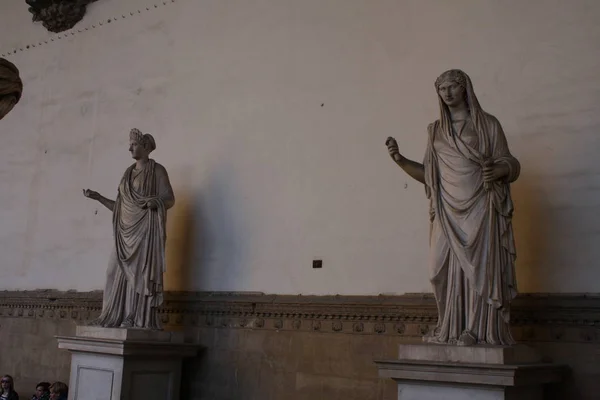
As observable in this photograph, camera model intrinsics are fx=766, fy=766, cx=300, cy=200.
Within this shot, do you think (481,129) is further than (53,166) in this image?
No

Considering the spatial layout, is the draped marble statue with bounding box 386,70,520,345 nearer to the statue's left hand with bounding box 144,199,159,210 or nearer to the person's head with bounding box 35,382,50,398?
the statue's left hand with bounding box 144,199,159,210

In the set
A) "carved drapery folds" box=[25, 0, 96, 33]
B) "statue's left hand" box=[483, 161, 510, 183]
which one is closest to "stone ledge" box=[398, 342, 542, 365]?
"statue's left hand" box=[483, 161, 510, 183]

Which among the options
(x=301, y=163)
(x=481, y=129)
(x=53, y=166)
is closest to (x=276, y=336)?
(x=301, y=163)

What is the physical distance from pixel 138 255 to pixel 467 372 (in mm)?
3583

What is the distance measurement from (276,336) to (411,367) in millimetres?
2351

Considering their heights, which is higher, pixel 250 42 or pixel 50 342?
pixel 250 42

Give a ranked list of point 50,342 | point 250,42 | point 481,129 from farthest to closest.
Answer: point 50,342
point 250,42
point 481,129

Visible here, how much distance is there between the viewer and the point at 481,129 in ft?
16.9

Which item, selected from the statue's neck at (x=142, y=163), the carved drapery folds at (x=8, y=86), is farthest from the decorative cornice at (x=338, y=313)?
the carved drapery folds at (x=8, y=86)

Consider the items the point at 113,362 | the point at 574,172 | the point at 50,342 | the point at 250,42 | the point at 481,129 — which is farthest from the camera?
the point at 50,342

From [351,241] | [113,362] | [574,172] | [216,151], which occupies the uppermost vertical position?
[216,151]

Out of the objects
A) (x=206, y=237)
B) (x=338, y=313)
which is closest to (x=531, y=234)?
(x=338, y=313)

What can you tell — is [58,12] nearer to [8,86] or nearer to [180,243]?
[180,243]

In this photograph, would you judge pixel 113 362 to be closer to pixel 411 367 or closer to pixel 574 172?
pixel 411 367
